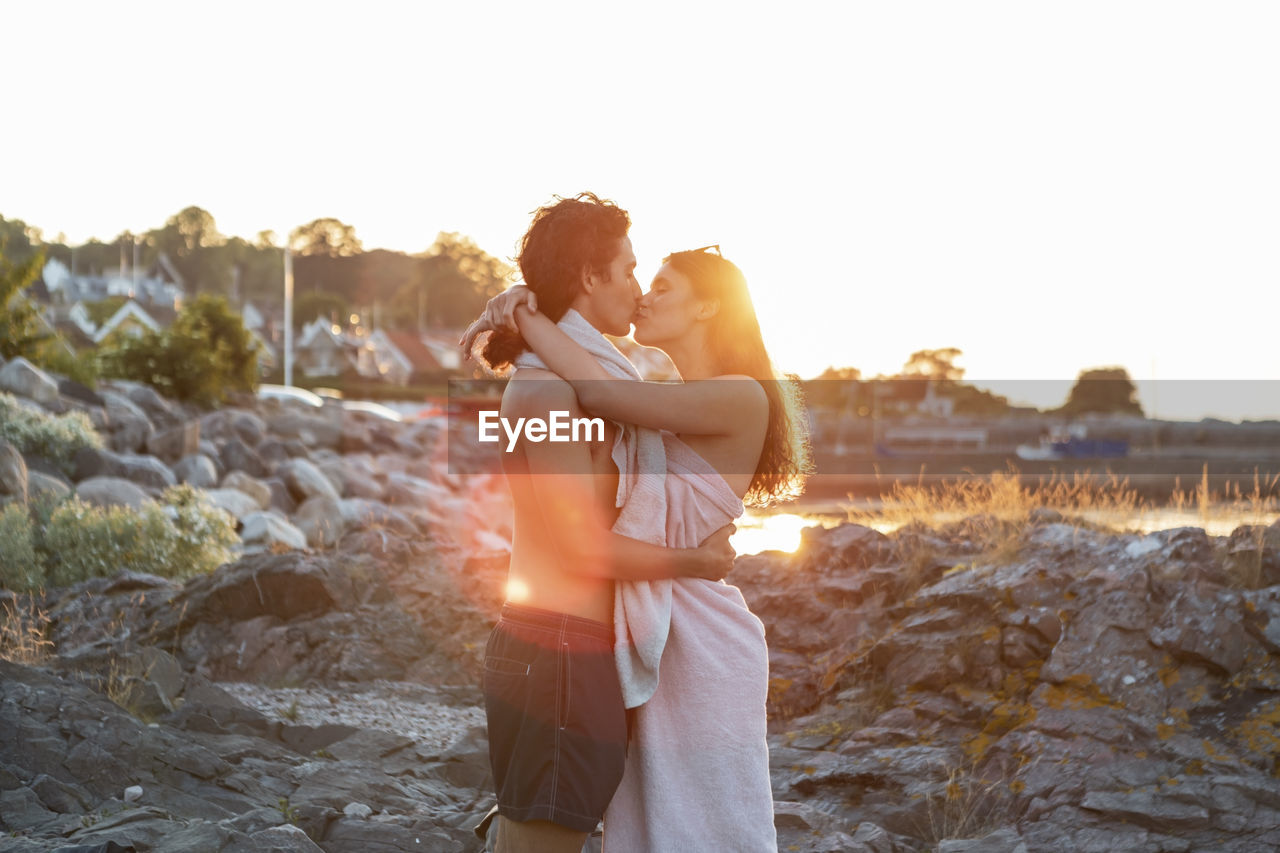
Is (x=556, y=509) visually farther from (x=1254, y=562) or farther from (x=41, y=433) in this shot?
(x=41, y=433)

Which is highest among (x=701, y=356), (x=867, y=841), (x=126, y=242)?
(x=126, y=242)

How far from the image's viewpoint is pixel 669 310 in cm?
303

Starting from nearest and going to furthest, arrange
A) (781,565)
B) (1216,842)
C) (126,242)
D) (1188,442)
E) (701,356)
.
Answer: (701,356) → (1216,842) → (781,565) → (1188,442) → (126,242)

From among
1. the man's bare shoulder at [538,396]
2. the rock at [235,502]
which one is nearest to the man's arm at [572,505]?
the man's bare shoulder at [538,396]

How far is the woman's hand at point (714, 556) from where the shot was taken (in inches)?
111

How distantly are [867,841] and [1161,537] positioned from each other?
107 inches

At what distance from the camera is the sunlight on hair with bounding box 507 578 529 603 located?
2836 mm

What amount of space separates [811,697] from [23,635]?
202 inches

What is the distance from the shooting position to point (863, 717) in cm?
630

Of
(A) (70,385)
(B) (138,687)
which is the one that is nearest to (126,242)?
(A) (70,385)

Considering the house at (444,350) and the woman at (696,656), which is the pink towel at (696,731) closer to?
the woman at (696,656)

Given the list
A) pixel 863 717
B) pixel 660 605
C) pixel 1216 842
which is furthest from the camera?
pixel 863 717

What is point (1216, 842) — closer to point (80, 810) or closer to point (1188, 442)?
point (80, 810)

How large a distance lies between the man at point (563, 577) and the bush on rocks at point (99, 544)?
8297 mm
